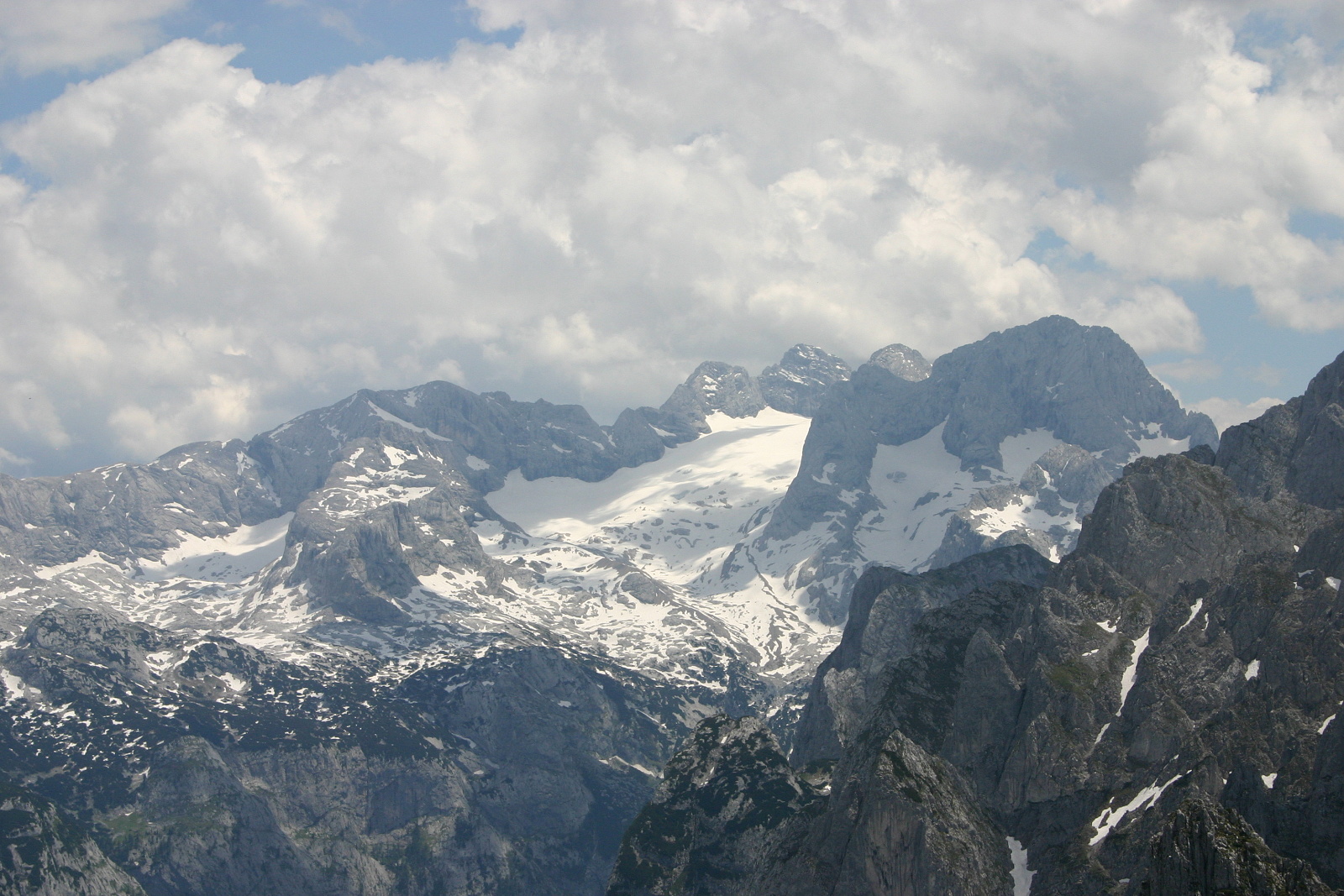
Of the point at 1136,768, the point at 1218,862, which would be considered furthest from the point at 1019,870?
the point at 1218,862

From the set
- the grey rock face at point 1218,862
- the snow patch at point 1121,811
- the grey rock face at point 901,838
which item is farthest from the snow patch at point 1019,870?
the grey rock face at point 1218,862

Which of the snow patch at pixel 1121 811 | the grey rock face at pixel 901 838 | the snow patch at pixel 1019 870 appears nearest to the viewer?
the snow patch at pixel 1121 811

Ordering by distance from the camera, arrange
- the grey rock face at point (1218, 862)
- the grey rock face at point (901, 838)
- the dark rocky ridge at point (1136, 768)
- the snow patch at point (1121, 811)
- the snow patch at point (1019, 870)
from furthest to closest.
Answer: the snow patch at point (1019, 870)
the grey rock face at point (901, 838)
the snow patch at point (1121, 811)
the dark rocky ridge at point (1136, 768)
the grey rock face at point (1218, 862)

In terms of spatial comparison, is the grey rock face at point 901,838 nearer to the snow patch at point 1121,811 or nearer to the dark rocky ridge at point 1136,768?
the dark rocky ridge at point 1136,768

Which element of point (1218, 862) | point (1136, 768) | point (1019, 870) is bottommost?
point (1019, 870)

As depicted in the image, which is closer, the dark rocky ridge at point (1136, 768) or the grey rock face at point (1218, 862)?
the grey rock face at point (1218, 862)

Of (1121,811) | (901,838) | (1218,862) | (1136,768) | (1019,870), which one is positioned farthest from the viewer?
(1136,768)

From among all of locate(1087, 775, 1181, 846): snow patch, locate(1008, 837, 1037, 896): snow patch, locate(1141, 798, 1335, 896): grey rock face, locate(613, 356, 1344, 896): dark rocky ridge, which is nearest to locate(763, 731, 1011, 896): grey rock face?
locate(613, 356, 1344, 896): dark rocky ridge

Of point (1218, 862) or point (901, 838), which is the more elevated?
point (1218, 862)

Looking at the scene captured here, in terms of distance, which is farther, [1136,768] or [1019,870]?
[1136,768]

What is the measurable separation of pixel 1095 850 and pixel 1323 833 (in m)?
32.6

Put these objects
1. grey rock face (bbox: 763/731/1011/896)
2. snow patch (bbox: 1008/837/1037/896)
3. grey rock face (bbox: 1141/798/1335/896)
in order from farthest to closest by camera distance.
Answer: snow patch (bbox: 1008/837/1037/896) → grey rock face (bbox: 763/731/1011/896) → grey rock face (bbox: 1141/798/1335/896)

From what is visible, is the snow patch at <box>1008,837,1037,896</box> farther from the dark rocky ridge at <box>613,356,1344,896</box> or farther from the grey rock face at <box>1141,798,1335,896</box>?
the grey rock face at <box>1141,798,1335,896</box>

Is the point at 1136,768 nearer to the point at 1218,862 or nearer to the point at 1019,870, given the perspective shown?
the point at 1019,870
